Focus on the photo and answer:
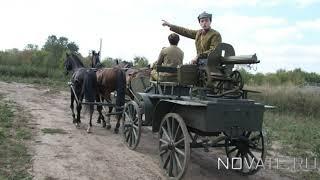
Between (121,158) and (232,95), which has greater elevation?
(232,95)

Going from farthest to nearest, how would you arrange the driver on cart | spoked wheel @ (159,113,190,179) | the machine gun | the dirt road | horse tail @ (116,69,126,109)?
horse tail @ (116,69,126,109) < the driver on cart < the dirt road < the machine gun < spoked wheel @ (159,113,190,179)

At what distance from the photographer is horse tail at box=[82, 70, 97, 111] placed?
11445mm

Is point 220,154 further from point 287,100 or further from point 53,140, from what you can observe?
point 287,100

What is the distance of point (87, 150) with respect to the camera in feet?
29.4

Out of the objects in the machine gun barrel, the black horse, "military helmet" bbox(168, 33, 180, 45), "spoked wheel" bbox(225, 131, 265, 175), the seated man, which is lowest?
"spoked wheel" bbox(225, 131, 265, 175)

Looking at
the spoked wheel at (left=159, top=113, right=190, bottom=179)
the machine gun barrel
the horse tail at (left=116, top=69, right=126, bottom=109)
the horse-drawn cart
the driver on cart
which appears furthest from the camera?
the horse tail at (left=116, top=69, right=126, bottom=109)

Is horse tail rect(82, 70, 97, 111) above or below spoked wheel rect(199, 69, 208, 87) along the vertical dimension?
below

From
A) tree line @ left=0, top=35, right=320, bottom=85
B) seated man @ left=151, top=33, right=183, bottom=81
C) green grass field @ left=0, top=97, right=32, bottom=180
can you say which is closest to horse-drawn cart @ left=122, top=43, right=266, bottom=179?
seated man @ left=151, top=33, right=183, bottom=81

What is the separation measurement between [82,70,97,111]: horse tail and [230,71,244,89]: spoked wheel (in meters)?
5.15

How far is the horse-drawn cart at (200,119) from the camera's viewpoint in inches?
257

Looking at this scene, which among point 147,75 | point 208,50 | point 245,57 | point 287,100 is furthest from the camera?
point 287,100

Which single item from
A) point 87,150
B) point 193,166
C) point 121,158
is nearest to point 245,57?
point 193,166

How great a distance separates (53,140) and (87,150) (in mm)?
1129

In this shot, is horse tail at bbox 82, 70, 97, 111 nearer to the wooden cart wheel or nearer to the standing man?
the standing man
